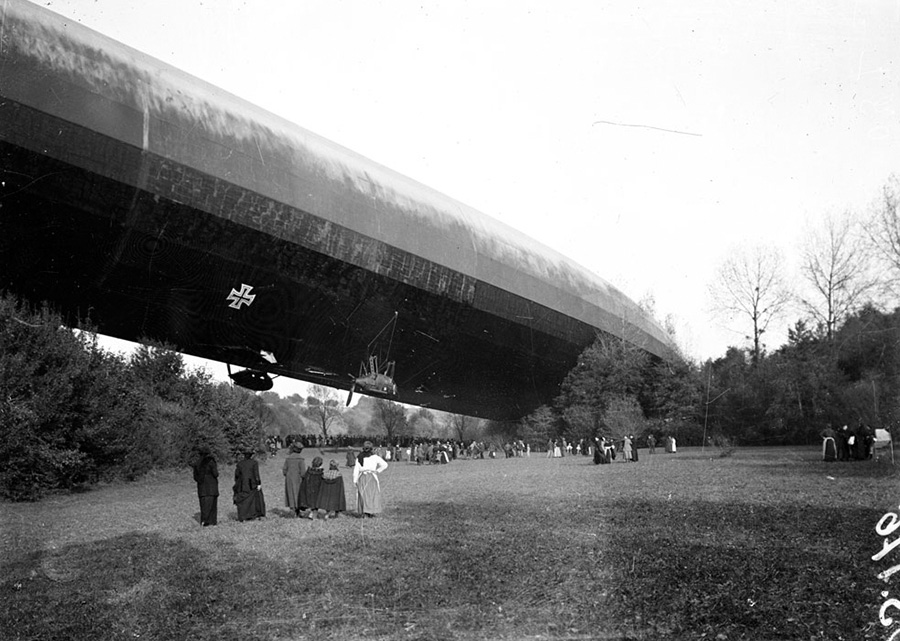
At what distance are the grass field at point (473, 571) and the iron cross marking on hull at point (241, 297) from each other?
3861mm

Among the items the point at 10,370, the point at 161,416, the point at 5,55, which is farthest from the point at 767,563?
the point at 161,416

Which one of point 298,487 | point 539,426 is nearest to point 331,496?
point 298,487

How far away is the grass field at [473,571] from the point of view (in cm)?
462

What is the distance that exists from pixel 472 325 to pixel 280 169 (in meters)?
6.60

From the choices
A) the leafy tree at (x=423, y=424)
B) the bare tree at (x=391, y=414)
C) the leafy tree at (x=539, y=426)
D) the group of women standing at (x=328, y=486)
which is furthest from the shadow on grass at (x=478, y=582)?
the leafy tree at (x=423, y=424)

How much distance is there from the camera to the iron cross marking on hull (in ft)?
41.1

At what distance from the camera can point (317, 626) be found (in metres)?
4.70

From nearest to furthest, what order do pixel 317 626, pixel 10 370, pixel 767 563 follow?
pixel 317 626, pixel 767 563, pixel 10 370

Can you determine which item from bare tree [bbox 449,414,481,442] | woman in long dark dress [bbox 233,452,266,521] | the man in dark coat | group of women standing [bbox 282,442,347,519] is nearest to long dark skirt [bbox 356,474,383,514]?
group of women standing [bbox 282,442,347,519]

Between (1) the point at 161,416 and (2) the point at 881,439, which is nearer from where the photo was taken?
(1) the point at 161,416

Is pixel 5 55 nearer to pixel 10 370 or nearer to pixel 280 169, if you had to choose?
pixel 280 169

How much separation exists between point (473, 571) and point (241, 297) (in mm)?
8236

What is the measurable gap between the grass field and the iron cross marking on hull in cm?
386

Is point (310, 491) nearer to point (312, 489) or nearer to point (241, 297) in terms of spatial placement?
point (312, 489)
